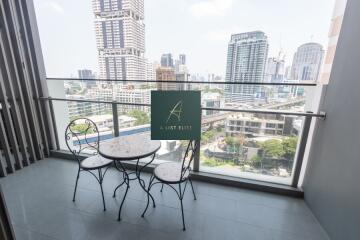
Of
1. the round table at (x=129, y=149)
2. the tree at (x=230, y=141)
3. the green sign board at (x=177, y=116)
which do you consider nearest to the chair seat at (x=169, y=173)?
the round table at (x=129, y=149)

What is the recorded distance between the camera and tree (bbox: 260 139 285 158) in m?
2.12

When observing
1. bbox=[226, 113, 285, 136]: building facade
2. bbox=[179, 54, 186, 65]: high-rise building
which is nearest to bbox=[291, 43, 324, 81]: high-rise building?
bbox=[226, 113, 285, 136]: building facade

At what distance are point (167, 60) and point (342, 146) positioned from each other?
2060 millimetres

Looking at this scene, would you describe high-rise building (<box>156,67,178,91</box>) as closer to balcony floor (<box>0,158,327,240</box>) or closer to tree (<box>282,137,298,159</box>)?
balcony floor (<box>0,158,327,240</box>)

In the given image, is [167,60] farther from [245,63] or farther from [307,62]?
[307,62]

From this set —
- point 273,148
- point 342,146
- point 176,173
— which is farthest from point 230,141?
point 342,146

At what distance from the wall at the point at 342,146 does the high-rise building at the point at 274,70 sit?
1.42ft

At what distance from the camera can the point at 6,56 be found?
2.42 m

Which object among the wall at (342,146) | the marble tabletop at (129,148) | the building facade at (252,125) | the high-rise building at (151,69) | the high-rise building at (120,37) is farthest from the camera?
the high-rise building at (120,37)

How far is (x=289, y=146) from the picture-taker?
83.5 inches

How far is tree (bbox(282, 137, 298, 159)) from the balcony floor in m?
0.50

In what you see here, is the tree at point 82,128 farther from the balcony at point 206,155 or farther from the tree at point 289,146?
the tree at point 289,146

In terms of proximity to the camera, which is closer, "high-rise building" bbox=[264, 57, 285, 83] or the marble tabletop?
the marble tabletop

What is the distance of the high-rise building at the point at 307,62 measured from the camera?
1.82 meters
